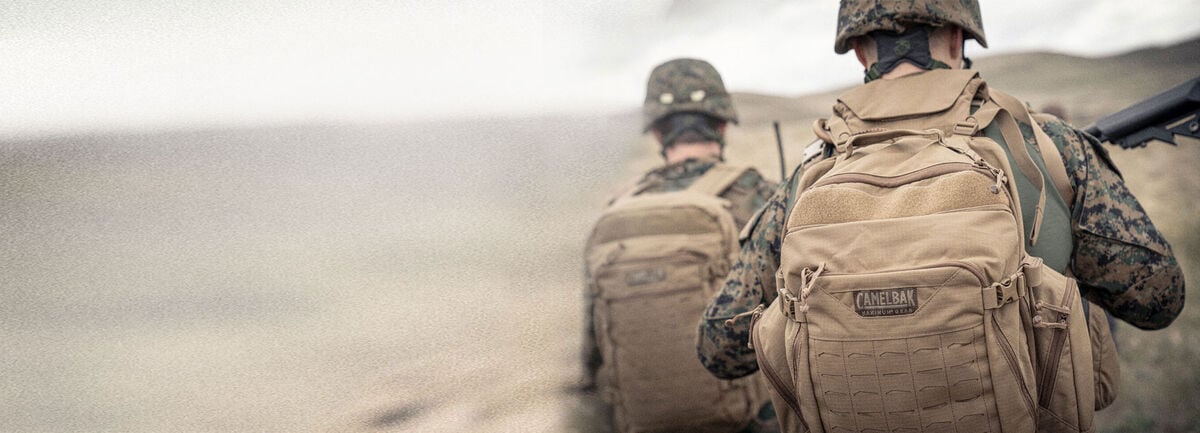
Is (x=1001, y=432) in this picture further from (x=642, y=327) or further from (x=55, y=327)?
(x=55, y=327)

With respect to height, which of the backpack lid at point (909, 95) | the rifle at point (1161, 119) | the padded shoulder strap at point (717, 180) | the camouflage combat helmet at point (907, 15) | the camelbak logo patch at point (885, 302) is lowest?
the camelbak logo patch at point (885, 302)

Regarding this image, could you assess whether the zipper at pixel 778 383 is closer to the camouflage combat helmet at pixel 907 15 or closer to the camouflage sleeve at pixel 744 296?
the camouflage sleeve at pixel 744 296

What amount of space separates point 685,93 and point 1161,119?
62.8 inches

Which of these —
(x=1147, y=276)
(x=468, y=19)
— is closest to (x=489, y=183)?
(x=468, y=19)

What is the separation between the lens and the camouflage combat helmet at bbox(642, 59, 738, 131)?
314cm

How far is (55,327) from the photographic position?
5.02ft

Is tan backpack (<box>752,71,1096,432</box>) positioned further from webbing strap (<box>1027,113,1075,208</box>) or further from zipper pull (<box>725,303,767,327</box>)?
zipper pull (<box>725,303,767,327</box>)

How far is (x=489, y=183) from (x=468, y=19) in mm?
507

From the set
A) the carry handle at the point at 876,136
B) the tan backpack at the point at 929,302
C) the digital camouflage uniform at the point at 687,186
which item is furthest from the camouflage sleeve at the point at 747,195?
the tan backpack at the point at 929,302

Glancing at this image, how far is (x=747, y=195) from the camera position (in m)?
2.89

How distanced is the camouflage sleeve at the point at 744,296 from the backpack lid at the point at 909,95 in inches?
9.8

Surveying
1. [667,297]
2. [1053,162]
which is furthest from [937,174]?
[667,297]

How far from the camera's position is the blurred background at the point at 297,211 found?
1.56 metres

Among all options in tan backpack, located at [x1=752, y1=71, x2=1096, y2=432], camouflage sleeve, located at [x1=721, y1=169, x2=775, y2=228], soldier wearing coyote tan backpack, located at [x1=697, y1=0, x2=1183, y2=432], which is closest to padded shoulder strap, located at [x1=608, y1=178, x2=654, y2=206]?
camouflage sleeve, located at [x1=721, y1=169, x2=775, y2=228]
